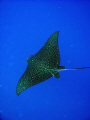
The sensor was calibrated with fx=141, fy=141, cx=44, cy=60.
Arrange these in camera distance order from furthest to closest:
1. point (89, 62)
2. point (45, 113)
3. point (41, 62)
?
point (45, 113), point (89, 62), point (41, 62)

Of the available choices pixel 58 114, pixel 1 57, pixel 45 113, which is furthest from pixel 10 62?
pixel 58 114

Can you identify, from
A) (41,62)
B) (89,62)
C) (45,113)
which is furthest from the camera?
(45,113)

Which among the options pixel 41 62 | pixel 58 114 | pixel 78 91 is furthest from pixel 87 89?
pixel 41 62

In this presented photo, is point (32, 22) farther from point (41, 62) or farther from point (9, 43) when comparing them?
point (41, 62)

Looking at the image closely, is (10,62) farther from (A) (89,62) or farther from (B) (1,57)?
(A) (89,62)

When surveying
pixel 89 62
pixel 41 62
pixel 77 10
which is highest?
pixel 77 10

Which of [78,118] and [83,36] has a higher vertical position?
[83,36]

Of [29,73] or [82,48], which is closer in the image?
[29,73]
